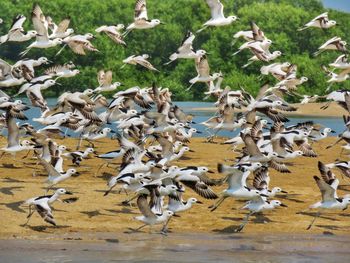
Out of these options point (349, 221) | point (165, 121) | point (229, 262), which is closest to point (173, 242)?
point (229, 262)

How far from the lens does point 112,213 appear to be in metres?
21.7

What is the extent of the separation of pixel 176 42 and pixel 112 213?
60.8m

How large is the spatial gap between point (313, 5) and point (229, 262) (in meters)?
Result: 87.7

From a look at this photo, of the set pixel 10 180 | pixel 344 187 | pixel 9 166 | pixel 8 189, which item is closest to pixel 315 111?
pixel 344 187

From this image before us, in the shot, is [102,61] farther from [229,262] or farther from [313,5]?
[229,262]

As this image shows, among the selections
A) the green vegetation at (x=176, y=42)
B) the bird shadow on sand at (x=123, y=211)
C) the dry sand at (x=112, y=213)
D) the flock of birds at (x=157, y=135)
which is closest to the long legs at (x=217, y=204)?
the flock of birds at (x=157, y=135)

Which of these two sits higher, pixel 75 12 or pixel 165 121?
pixel 165 121

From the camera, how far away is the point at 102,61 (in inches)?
2891

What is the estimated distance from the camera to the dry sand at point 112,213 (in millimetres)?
20625

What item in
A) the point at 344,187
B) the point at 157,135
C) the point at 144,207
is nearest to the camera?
the point at 144,207

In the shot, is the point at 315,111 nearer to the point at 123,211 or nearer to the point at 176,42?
the point at 176,42

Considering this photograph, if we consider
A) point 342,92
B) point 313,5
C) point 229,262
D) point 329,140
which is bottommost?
point 313,5

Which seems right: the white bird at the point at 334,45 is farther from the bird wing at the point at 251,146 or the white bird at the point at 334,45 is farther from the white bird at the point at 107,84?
the bird wing at the point at 251,146

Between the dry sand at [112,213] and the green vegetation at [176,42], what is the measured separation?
44.5m
